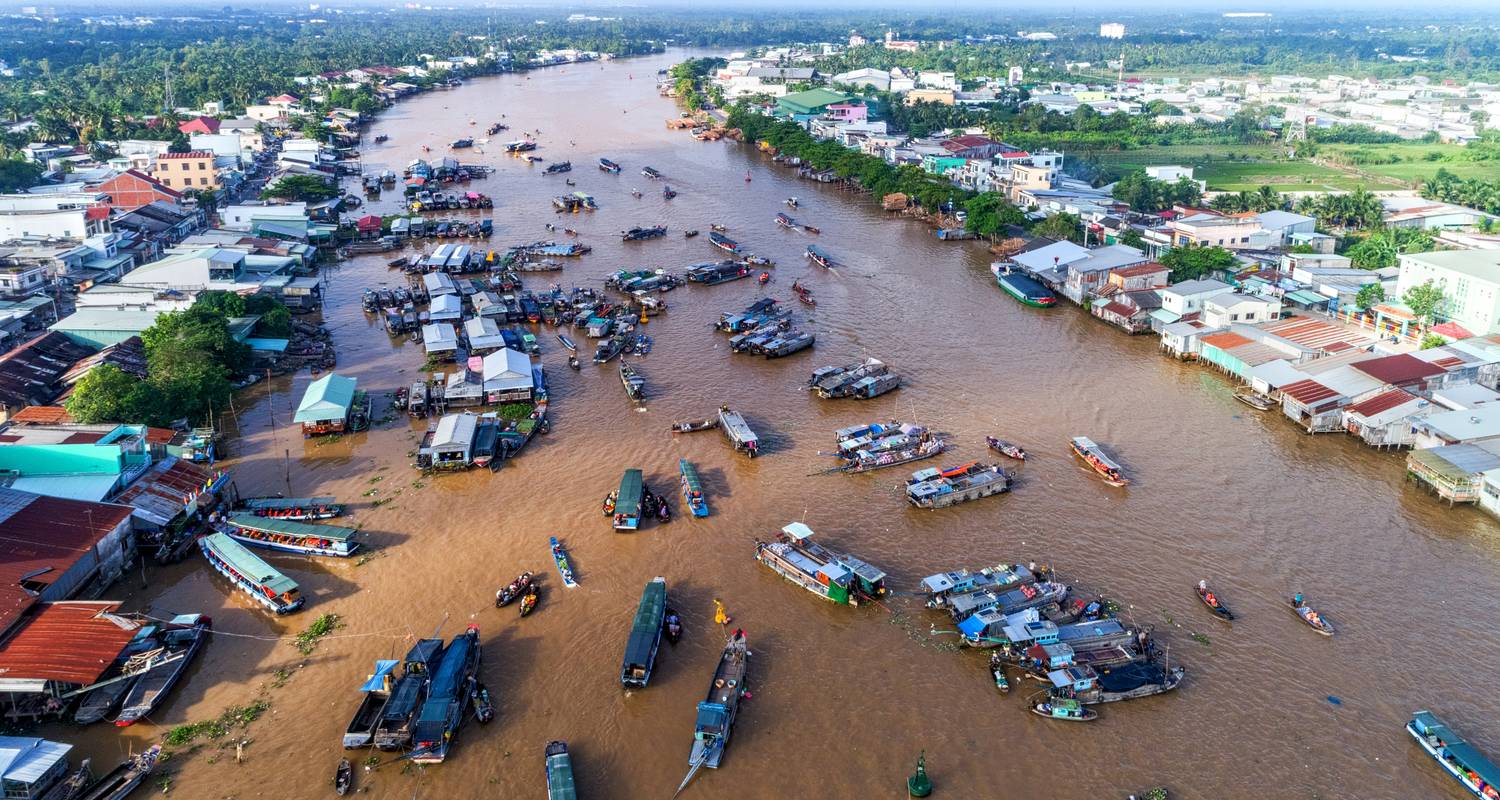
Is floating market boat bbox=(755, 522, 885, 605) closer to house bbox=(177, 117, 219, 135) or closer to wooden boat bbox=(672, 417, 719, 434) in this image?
wooden boat bbox=(672, 417, 719, 434)

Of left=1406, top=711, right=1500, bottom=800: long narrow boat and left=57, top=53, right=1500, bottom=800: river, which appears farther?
left=57, top=53, right=1500, bottom=800: river

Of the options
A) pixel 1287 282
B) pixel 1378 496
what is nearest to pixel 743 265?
pixel 1287 282

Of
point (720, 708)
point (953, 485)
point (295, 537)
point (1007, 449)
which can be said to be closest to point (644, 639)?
point (720, 708)

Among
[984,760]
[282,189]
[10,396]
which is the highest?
[282,189]

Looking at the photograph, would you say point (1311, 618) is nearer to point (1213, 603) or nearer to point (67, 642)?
point (1213, 603)

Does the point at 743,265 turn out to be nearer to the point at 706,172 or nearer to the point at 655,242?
the point at 655,242

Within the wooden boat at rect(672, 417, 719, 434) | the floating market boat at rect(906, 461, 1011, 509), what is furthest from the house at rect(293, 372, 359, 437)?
the floating market boat at rect(906, 461, 1011, 509)
